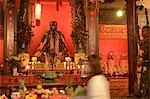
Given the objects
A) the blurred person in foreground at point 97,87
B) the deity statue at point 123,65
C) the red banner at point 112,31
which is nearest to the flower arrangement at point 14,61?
the red banner at point 112,31

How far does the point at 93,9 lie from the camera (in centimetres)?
1101

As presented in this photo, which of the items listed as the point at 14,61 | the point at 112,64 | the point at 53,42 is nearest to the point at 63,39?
the point at 53,42

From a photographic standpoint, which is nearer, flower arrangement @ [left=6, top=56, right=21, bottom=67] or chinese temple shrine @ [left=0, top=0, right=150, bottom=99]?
flower arrangement @ [left=6, top=56, right=21, bottom=67]

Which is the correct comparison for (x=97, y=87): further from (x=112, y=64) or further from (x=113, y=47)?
(x=113, y=47)

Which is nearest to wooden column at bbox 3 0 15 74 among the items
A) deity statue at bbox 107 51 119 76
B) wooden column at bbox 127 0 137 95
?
deity statue at bbox 107 51 119 76

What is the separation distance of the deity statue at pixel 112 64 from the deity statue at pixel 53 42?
1.84 meters

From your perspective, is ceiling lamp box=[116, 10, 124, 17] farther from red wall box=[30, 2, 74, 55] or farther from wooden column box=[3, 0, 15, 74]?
wooden column box=[3, 0, 15, 74]

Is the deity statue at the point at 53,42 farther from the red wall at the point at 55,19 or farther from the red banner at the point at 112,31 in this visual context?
the red banner at the point at 112,31

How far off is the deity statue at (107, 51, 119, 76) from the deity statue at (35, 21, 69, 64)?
1.84 m

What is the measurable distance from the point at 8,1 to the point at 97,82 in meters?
7.56

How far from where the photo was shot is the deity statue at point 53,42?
11.1m

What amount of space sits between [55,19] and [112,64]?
8.29 feet

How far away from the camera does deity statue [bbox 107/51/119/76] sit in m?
12.1

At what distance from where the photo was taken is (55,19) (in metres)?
11.8
